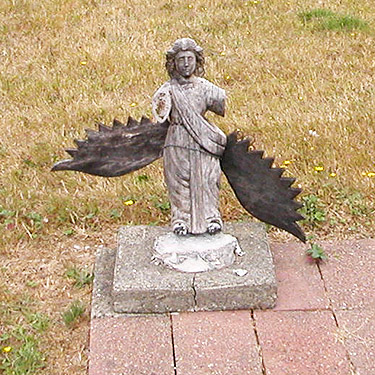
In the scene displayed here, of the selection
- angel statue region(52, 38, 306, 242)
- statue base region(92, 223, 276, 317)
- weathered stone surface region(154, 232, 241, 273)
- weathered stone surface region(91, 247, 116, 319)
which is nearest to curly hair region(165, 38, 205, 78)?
angel statue region(52, 38, 306, 242)

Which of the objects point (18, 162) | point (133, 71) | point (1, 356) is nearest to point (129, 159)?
point (1, 356)

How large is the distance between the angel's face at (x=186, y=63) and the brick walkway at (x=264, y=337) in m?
1.28

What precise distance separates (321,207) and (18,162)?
7.93 ft

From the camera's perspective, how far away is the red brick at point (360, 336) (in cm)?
361

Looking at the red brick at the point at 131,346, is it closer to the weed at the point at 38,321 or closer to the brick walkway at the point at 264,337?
the brick walkway at the point at 264,337

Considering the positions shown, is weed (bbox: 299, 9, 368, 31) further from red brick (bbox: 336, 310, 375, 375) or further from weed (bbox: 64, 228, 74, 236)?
red brick (bbox: 336, 310, 375, 375)

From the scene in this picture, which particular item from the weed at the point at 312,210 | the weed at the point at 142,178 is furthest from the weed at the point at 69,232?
the weed at the point at 312,210

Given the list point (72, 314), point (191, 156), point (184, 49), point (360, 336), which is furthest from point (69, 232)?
point (360, 336)

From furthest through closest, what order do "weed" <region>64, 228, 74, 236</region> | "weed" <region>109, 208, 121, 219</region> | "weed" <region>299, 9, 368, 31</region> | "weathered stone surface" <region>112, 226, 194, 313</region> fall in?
"weed" <region>299, 9, 368, 31</region>, "weed" <region>109, 208, 121, 219</region>, "weed" <region>64, 228, 74, 236</region>, "weathered stone surface" <region>112, 226, 194, 313</region>

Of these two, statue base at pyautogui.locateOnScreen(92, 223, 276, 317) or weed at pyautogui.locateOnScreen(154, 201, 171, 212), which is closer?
statue base at pyautogui.locateOnScreen(92, 223, 276, 317)

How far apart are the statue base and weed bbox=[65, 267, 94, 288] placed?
219 mm

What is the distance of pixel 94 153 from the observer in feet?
13.3

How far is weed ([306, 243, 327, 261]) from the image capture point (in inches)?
173

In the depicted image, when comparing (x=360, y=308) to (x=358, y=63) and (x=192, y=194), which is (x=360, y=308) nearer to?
(x=192, y=194)
